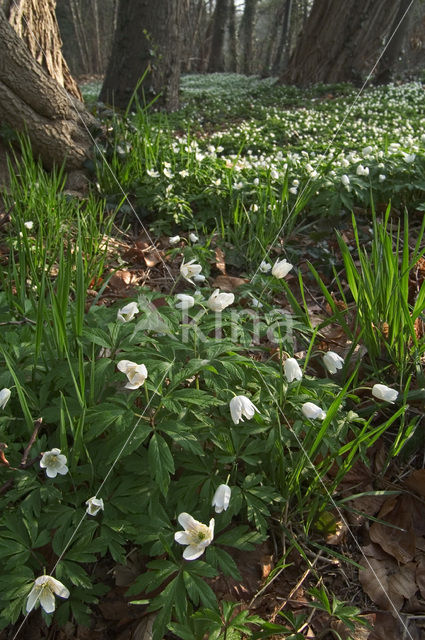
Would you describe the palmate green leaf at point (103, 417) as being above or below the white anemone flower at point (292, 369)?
below

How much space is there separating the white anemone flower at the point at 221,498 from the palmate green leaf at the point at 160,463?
0.15m

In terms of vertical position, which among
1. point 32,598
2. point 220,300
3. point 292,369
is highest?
point 220,300

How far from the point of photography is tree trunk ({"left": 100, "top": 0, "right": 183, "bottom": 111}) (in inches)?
231

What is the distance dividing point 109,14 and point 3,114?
2894cm

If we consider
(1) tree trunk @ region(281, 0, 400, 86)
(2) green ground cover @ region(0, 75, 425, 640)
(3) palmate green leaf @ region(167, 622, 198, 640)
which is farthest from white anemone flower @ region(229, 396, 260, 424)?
(1) tree trunk @ region(281, 0, 400, 86)

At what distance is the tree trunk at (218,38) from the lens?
17.9 m

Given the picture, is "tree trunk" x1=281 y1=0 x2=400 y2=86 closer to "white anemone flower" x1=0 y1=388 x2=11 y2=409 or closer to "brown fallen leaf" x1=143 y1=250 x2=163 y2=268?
"brown fallen leaf" x1=143 y1=250 x2=163 y2=268

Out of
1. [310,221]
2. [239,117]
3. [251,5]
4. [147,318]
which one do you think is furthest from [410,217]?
[251,5]

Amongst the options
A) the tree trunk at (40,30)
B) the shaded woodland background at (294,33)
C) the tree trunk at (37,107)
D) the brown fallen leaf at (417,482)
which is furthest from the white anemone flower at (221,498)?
the shaded woodland background at (294,33)

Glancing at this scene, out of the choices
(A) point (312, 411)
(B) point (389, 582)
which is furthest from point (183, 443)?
(B) point (389, 582)

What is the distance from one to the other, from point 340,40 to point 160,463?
39.8ft

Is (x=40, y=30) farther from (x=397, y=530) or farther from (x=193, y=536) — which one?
(x=397, y=530)

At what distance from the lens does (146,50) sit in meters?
6.10

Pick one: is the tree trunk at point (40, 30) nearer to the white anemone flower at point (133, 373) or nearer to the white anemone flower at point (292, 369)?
the white anemone flower at point (133, 373)
